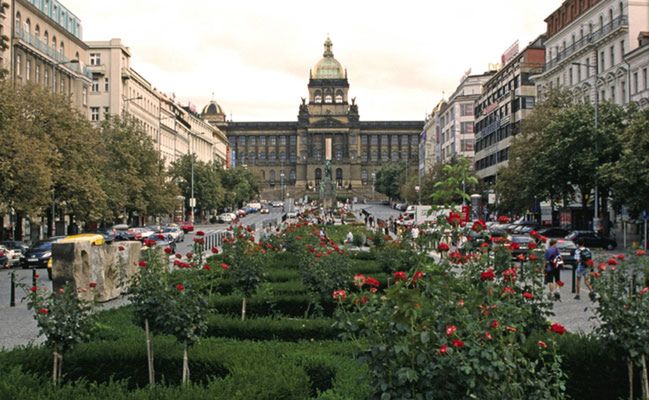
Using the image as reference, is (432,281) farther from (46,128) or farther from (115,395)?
(46,128)

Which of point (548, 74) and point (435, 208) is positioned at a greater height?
point (548, 74)

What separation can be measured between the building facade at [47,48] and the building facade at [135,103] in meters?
4.49

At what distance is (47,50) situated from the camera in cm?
6694

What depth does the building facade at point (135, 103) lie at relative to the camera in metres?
Result: 92.9

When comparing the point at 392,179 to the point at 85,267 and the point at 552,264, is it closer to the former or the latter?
the point at 552,264

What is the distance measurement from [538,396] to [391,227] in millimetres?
66596

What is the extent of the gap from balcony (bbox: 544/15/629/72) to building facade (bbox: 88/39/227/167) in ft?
125

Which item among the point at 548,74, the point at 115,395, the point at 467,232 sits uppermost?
the point at 548,74

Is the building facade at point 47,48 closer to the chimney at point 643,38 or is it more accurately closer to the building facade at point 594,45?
the chimney at point 643,38

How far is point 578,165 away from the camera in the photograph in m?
54.6

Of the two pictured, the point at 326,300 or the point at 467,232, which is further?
the point at 326,300

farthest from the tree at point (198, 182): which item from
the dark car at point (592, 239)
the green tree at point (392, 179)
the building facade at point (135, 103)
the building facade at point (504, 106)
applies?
the green tree at point (392, 179)

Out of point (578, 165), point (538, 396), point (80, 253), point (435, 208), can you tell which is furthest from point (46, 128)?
point (538, 396)

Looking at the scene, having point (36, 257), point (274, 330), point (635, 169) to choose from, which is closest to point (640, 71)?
point (635, 169)
